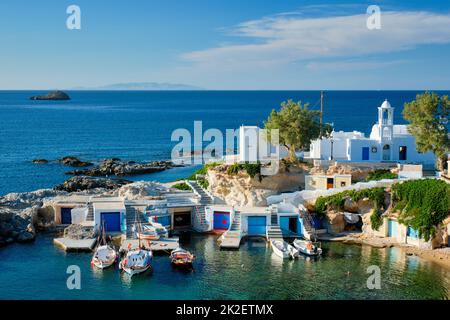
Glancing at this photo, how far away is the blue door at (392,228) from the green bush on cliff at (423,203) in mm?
857

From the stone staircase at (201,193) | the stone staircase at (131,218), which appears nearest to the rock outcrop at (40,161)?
the stone staircase at (201,193)

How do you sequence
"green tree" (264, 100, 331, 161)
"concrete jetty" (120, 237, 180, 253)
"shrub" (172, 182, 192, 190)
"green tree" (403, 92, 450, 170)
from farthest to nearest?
1. "shrub" (172, 182, 192, 190)
2. "green tree" (264, 100, 331, 161)
3. "green tree" (403, 92, 450, 170)
4. "concrete jetty" (120, 237, 180, 253)

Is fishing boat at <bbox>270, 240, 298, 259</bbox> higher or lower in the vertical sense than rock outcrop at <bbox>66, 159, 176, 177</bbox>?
lower

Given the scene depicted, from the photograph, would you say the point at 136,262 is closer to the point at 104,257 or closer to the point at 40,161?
the point at 104,257

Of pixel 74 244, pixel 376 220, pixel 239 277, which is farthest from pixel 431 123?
pixel 74 244

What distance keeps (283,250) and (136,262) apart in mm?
10469

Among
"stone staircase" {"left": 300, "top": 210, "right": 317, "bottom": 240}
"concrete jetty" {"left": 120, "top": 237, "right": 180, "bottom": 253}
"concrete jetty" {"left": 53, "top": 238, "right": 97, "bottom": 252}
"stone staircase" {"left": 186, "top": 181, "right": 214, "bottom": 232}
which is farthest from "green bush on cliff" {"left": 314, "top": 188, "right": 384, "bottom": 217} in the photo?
"concrete jetty" {"left": 53, "top": 238, "right": 97, "bottom": 252}

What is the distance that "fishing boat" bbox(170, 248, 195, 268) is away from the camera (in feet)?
120

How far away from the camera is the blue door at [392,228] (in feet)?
137

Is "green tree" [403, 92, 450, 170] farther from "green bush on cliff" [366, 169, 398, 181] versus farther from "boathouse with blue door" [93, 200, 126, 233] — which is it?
"boathouse with blue door" [93, 200, 126, 233]

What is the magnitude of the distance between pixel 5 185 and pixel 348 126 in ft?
292

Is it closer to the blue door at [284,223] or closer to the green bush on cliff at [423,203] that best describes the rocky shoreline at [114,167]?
the blue door at [284,223]

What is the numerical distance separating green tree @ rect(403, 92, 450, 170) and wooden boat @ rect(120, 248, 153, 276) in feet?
85.5
